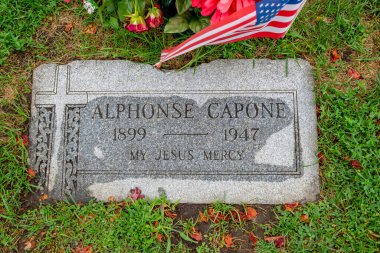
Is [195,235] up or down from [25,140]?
down

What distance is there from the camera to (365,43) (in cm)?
271

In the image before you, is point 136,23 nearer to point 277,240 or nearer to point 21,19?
point 21,19

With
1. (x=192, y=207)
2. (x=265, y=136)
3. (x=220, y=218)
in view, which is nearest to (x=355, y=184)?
(x=265, y=136)

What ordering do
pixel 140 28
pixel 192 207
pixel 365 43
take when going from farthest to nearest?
pixel 365 43
pixel 192 207
pixel 140 28

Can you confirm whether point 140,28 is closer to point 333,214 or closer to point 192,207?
point 192,207

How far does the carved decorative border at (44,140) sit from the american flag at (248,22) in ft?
3.32

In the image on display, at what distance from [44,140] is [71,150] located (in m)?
0.20

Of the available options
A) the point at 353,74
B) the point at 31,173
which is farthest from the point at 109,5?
the point at 353,74

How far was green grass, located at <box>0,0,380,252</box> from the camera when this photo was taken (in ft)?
7.91

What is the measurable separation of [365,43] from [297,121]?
81cm

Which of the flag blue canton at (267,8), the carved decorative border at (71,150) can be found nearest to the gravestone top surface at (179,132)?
the carved decorative border at (71,150)

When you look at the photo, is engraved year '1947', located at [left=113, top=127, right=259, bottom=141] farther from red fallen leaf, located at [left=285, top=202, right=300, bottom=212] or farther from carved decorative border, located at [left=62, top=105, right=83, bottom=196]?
red fallen leaf, located at [left=285, top=202, right=300, bottom=212]

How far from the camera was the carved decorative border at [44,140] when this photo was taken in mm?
2490

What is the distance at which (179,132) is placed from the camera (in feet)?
8.21
